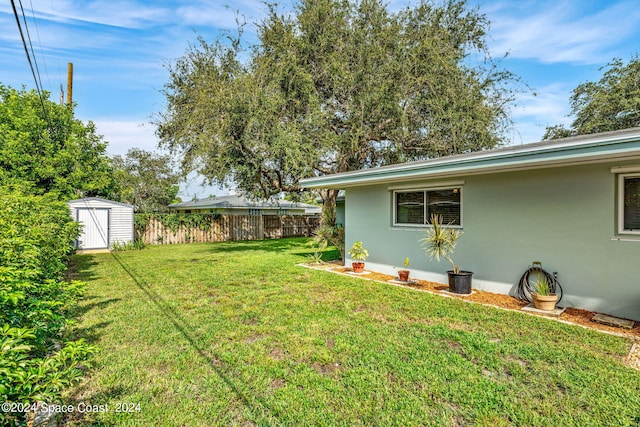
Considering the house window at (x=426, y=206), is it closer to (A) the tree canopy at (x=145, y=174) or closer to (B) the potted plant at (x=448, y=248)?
(B) the potted plant at (x=448, y=248)

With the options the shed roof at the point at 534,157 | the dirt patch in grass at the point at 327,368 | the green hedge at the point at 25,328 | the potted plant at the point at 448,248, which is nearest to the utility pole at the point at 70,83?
the green hedge at the point at 25,328

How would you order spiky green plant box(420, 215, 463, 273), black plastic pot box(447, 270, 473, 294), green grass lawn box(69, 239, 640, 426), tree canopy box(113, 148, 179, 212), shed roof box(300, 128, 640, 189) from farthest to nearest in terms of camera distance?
tree canopy box(113, 148, 179, 212) → spiky green plant box(420, 215, 463, 273) → black plastic pot box(447, 270, 473, 294) → shed roof box(300, 128, 640, 189) → green grass lawn box(69, 239, 640, 426)

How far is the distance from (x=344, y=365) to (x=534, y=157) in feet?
13.8

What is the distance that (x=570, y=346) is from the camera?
391cm

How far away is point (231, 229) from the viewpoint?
1939 centimetres

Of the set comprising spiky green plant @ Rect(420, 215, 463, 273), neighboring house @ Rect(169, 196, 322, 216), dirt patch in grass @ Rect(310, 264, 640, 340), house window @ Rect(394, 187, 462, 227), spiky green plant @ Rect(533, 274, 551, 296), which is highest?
neighboring house @ Rect(169, 196, 322, 216)

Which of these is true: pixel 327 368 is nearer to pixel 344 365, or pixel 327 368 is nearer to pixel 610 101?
pixel 344 365

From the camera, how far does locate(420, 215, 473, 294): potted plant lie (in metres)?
6.32

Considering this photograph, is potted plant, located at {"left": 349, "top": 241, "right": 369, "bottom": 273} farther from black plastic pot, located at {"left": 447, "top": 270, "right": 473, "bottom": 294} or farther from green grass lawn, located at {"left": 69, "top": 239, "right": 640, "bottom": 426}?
black plastic pot, located at {"left": 447, "top": 270, "right": 473, "bottom": 294}

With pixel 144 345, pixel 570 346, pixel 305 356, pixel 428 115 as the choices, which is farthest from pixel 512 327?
pixel 428 115

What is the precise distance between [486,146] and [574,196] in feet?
24.2

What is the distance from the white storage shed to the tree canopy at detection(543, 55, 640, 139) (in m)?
23.0

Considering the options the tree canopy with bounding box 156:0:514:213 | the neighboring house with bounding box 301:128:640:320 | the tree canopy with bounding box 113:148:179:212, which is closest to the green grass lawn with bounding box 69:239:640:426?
the neighboring house with bounding box 301:128:640:320

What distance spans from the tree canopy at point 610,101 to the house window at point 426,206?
46.0ft
